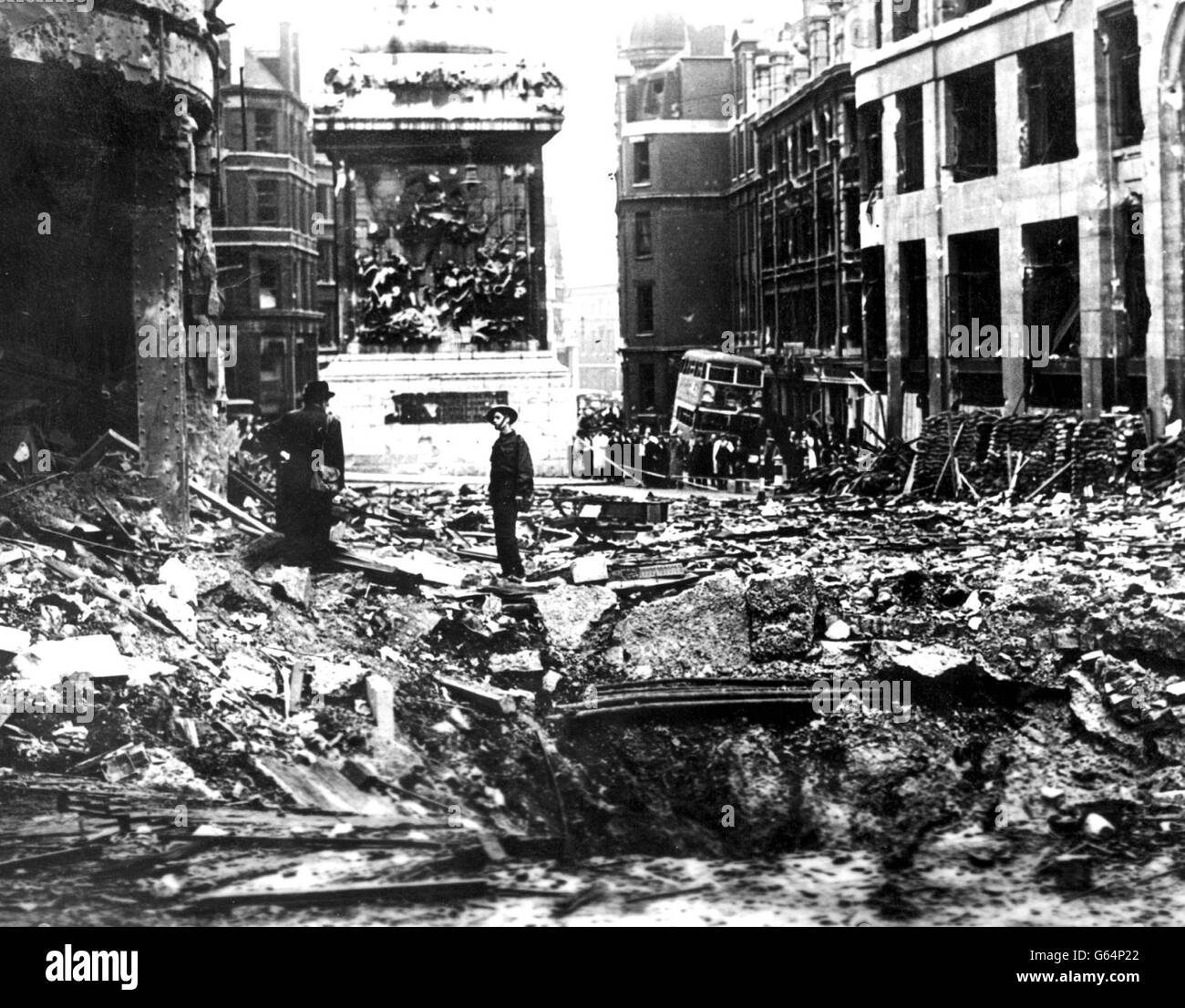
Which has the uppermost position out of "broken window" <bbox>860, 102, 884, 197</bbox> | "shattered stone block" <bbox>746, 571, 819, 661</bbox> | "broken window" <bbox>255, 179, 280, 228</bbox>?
"broken window" <bbox>860, 102, 884, 197</bbox>

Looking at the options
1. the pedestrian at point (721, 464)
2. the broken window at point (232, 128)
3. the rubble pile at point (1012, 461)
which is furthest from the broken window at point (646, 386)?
the broken window at point (232, 128)

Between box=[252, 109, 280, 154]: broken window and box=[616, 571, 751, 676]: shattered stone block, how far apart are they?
6593 mm

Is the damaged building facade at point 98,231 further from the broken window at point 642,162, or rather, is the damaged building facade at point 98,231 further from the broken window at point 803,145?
the broken window at point 803,145

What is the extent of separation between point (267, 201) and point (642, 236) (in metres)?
3.83

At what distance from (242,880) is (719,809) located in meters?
2.75

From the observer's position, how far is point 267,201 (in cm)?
1388

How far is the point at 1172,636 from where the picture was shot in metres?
8.76

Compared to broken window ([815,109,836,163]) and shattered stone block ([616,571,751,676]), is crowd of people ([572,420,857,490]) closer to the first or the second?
shattered stone block ([616,571,751,676])

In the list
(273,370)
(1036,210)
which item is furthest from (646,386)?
(1036,210)

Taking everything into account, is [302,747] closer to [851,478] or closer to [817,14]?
[851,478]

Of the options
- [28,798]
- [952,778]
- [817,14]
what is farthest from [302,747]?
[817,14]

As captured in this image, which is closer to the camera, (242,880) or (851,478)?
(242,880)

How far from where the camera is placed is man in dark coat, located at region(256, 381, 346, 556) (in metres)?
9.32

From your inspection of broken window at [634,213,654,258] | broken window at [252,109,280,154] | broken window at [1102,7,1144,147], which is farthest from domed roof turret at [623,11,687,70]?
broken window at [252,109,280,154]
